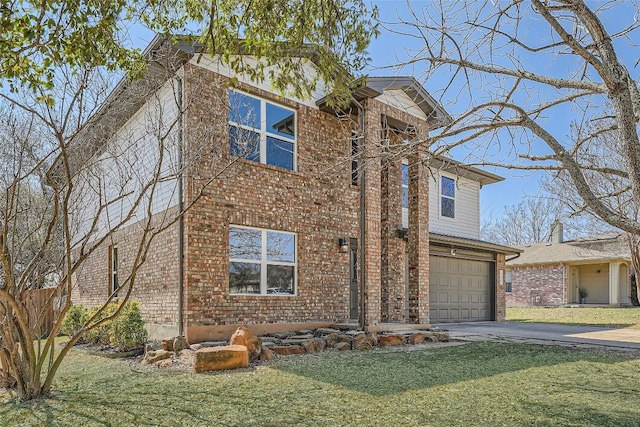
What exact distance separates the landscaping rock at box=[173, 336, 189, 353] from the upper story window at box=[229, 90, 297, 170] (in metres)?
3.72

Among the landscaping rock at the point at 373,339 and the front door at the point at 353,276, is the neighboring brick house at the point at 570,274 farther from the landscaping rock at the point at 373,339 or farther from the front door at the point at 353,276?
the landscaping rock at the point at 373,339

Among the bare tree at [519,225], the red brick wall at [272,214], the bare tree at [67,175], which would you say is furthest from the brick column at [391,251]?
the bare tree at [519,225]

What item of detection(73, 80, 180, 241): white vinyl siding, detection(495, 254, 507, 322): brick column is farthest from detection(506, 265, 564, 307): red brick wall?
detection(73, 80, 180, 241): white vinyl siding

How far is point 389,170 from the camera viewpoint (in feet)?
39.4

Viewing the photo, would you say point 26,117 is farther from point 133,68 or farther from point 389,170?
point 389,170

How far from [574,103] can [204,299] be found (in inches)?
274

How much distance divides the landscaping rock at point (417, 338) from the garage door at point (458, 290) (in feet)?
17.6

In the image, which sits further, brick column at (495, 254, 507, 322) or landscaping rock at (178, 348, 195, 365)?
brick column at (495, 254, 507, 322)

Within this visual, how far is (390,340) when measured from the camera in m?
9.80

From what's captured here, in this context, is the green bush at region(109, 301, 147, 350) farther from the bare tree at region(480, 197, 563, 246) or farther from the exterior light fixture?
the bare tree at region(480, 197, 563, 246)

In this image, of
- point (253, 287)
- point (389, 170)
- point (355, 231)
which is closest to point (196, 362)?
point (253, 287)

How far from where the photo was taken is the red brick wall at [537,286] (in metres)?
26.8

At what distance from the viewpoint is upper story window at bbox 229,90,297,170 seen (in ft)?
31.9

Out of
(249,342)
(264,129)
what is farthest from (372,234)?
(249,342)
